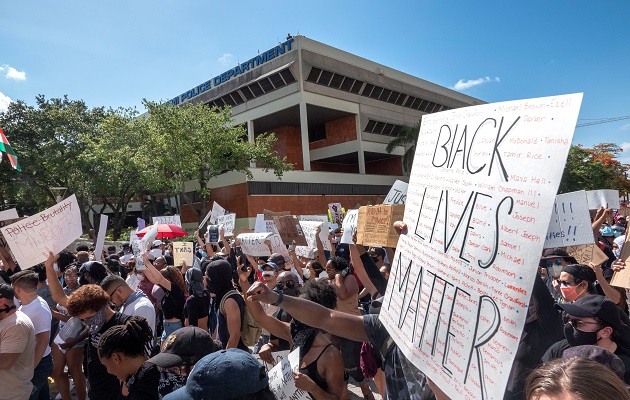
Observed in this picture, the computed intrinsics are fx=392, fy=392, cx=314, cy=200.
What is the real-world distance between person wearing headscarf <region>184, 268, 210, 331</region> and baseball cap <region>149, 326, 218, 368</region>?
1.99 metres

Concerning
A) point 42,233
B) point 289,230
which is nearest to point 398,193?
point 289,230

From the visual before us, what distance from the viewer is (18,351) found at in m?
3.30

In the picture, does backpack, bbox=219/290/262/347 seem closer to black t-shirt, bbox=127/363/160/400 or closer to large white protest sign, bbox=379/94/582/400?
black t-shirt, bbox=127/363/160/400

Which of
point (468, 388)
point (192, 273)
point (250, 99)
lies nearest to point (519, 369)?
point (468, 388)

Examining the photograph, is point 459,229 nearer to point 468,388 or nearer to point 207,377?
point 468,388

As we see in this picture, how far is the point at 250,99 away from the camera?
3516 cm

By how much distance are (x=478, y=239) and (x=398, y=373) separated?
1.05 metres

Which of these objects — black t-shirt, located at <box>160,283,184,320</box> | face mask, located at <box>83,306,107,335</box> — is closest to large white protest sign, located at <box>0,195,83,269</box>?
black t-shirt, located at <box>160,283,184,320</box>

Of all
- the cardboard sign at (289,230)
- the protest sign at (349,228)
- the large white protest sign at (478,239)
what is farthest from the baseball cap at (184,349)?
the cardboard sign at (289,230)

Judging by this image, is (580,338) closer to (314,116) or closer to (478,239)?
(478,239)

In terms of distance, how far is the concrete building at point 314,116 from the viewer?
31000 millimetres

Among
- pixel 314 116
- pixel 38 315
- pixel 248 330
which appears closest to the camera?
pixel 38 315

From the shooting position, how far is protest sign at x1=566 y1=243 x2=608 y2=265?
406 centimetres

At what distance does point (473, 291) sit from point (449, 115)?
736 millimetres
